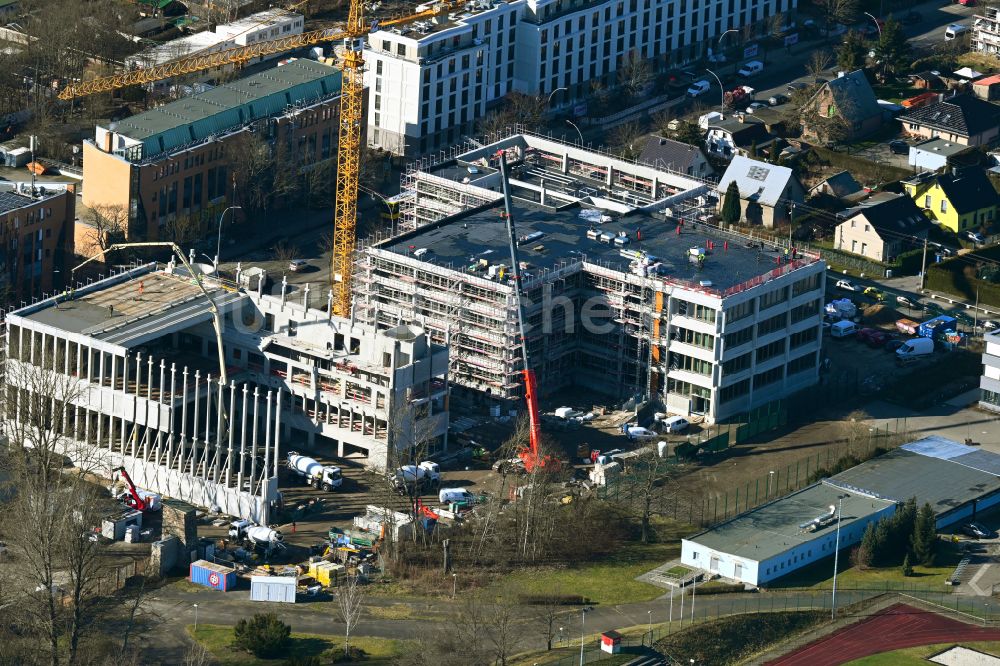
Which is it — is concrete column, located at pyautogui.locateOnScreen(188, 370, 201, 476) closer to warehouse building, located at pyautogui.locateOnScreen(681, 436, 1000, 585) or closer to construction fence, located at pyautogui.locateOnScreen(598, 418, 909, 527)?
construction fence, located at pyautogui.locateOnScreen(598, 418, 909, 527)

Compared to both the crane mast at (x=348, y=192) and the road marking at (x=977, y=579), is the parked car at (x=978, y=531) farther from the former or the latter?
→ the crane mast at (x=348, y=192)

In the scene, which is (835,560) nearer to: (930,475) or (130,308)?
(930,475)

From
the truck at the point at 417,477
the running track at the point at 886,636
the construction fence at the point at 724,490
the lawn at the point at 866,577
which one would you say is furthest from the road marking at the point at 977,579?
the truck at the point at 417,477

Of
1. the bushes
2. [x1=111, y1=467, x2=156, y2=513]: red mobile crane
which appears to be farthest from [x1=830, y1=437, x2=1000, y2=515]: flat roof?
[x1=111, y1=467, x2=156, y2=513]: red mobile crane

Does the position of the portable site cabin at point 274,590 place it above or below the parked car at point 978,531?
below

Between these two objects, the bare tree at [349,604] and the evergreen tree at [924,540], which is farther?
the evergreen tree at [924,540]

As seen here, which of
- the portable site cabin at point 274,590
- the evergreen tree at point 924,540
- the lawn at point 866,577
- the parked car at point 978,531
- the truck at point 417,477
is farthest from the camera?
the parked car at point 978,531
